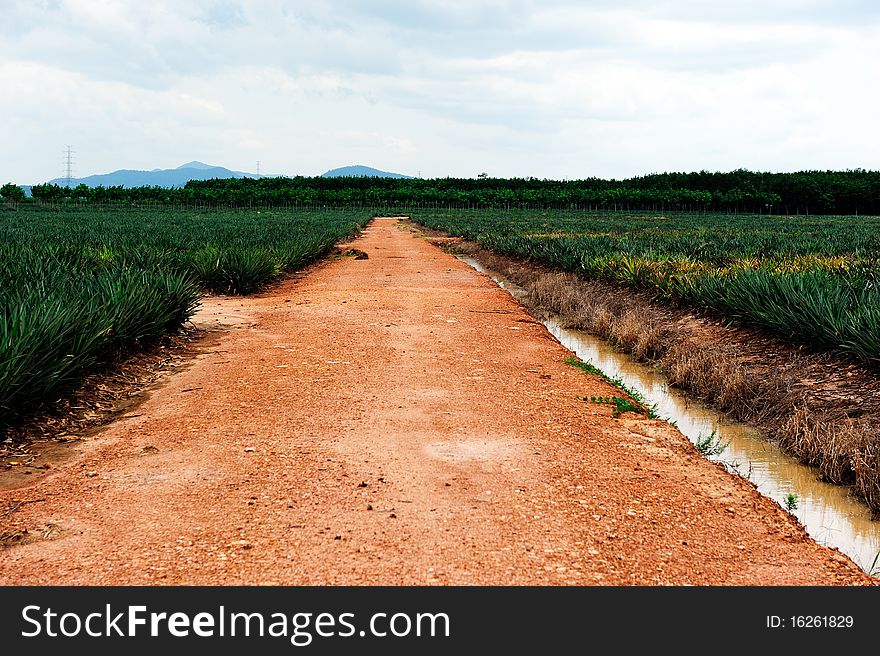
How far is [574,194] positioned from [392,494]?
394 feet

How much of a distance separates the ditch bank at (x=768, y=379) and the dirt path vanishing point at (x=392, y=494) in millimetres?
921

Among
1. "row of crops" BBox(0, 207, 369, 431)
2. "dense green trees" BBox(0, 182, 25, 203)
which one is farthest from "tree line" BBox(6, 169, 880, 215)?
"row of crops" BBox(0, 207, 369, 431)

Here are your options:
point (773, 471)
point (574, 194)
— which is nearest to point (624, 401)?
point (773, 471)

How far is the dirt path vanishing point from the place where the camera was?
3611 mm

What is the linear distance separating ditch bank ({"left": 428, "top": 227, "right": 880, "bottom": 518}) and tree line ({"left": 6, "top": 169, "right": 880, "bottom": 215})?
326ft

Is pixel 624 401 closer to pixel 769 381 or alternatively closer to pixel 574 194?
pixel 769 381

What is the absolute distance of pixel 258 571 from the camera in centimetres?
348

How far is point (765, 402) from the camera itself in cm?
707

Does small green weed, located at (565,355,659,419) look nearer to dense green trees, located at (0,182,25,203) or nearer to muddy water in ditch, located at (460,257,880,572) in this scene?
muddy water in ditch, located at (460,257,880,572)

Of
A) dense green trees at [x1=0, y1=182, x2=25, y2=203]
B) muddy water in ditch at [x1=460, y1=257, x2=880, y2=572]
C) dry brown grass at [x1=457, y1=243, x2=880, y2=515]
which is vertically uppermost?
dense green trees at [x1=0, y1=182, x2=25, y2=203]

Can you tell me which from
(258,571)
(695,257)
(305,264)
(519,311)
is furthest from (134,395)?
(305,264)

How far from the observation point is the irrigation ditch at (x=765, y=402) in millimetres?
5027

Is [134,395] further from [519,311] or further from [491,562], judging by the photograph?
[519,311]

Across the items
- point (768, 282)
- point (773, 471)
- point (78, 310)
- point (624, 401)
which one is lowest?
point (773, 471)
